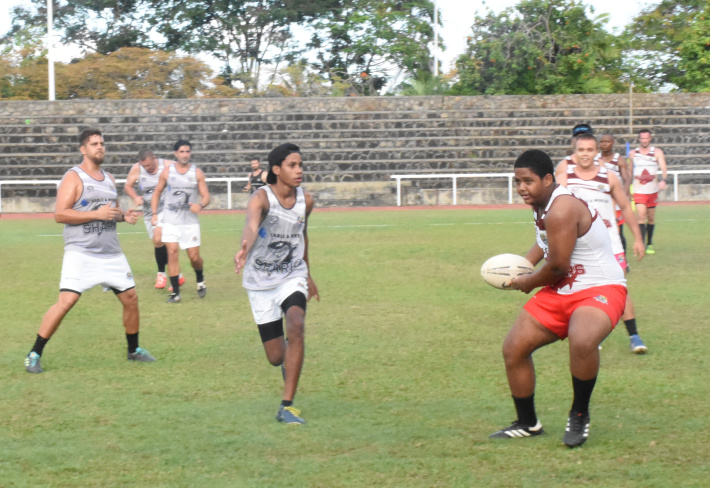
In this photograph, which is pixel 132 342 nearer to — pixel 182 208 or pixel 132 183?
pixel 182 208

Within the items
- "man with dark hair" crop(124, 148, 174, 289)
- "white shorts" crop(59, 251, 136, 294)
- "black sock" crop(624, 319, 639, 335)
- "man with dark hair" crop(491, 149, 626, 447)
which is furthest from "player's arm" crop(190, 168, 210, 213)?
"man with dark hair" crop(491, 149, 626, 447)

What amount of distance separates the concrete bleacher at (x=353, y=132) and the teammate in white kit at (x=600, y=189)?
69.2 feet

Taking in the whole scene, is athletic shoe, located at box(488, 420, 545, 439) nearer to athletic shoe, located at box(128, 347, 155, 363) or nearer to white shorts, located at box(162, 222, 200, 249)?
athletic shoe, located at box(128, 347, 155, 363)

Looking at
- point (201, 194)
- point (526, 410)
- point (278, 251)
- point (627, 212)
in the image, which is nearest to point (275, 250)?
point (278, 251)

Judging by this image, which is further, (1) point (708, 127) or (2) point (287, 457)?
(1) point (708, 127)

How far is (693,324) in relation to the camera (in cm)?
999

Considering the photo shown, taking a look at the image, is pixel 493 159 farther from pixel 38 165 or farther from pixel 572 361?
pixel 572 361

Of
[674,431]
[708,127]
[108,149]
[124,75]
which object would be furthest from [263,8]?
[674,431]

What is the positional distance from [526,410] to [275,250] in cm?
220

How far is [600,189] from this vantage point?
9.04 metres

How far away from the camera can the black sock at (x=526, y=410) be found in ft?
19.2

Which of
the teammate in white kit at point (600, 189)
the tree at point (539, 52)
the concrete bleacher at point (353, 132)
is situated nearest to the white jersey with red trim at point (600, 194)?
the teammate in white kit at point (600, 189)

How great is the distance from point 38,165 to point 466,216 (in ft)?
50.4

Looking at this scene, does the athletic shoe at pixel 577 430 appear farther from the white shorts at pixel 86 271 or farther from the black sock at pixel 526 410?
the white shorts at pixel 86 271
